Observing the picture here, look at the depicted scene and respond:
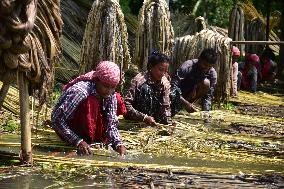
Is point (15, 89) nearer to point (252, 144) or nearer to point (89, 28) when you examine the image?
point (89, 28)

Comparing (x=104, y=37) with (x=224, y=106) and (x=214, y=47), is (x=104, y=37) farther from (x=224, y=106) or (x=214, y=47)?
(x=224, y=106)

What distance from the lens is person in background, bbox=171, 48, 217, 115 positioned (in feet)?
32.9

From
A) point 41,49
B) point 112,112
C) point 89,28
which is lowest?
point 112,112

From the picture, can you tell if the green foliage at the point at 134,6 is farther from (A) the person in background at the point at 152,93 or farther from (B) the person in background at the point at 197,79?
(A) the person in background at the point at 152,93

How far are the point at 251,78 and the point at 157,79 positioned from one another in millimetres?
7968

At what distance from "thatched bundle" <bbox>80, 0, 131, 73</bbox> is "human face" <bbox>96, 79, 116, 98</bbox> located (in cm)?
237

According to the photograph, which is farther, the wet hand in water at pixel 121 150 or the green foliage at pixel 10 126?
the green foliage at pixel 10 126

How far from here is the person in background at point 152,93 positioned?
8.22 m

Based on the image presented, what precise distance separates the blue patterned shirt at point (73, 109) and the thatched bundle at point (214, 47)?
19.7ft

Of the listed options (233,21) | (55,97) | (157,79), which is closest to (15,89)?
(55,97)

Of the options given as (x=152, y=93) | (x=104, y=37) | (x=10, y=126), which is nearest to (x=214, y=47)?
(x=104, y=37)

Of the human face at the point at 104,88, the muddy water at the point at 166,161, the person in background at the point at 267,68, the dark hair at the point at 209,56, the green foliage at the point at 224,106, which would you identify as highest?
the person in background at the point at 267,68

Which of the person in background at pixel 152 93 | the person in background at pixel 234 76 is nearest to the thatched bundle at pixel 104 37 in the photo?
the person in background at pixel 152 93

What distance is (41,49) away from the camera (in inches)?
209
